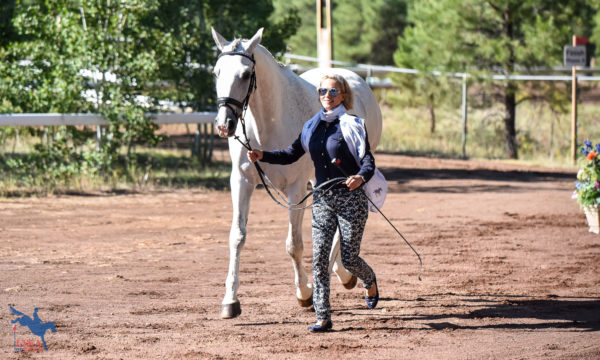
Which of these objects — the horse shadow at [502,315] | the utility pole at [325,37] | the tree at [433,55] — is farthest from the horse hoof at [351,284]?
the tree at [433,55]

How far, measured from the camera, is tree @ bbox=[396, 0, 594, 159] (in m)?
19.0

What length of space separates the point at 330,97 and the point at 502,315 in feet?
7.44

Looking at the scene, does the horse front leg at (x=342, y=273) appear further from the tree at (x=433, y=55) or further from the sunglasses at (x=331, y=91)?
the tree at (x=433, y=55)

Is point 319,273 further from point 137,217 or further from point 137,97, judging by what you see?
point 137,97

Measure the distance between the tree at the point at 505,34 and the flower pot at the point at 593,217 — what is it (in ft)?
30.6

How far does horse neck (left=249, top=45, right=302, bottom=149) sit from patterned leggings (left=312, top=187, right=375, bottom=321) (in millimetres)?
927

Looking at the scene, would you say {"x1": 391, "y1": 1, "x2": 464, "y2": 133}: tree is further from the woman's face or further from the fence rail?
the woman's face

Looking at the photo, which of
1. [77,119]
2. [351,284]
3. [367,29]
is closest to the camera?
[351,284]

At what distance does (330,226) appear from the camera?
226 inches

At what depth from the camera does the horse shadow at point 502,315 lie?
Answer: 6086 millimetres

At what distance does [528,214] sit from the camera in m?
12.0

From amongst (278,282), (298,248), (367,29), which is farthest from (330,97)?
(367,29)

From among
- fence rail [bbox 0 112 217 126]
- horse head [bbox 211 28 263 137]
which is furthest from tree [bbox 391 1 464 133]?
horse head [bbox 211 28 263 137]

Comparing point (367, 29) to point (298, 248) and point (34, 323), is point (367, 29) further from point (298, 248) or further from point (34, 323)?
point (34, 323)
